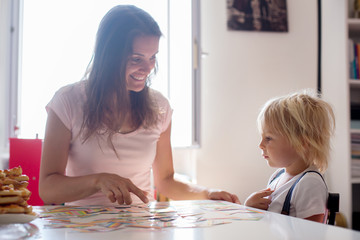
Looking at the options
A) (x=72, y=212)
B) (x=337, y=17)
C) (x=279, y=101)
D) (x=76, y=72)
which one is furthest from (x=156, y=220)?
(x=337, y=17)

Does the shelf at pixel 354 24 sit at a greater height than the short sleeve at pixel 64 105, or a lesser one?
greater

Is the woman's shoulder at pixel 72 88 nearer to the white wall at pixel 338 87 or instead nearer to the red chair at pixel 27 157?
the red chair at pixel 27 157

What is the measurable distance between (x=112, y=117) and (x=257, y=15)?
1731 millimetres

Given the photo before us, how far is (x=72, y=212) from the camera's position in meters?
0.86

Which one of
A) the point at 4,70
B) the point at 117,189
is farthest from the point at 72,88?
the point at 4,70

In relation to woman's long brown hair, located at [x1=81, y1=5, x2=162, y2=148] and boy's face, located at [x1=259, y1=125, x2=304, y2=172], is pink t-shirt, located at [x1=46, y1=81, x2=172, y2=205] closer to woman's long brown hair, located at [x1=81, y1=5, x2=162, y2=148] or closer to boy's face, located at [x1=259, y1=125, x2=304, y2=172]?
woman's long brown hair, located at [x1=81, y1=5, x2=162, y2=148]

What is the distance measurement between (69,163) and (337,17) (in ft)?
6.73

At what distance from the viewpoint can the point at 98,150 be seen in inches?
53.7

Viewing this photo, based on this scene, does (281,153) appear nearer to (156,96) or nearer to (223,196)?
(223,196)

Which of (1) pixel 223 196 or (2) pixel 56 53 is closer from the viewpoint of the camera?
(1) pixel 223 196

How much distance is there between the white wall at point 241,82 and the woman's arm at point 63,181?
148 centimetres

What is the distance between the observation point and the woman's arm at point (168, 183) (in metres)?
1.23

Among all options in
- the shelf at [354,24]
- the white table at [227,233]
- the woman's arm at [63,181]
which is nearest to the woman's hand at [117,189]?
the woman's arm at [63,181]

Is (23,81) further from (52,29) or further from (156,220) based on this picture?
(156,220)
